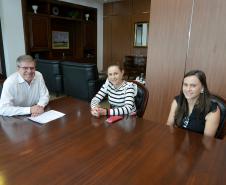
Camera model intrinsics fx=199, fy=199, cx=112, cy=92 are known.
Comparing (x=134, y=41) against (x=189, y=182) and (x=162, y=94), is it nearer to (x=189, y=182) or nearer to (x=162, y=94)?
(x=162, y=94)

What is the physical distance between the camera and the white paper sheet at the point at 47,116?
1481mm

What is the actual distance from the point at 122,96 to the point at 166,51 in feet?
3.46

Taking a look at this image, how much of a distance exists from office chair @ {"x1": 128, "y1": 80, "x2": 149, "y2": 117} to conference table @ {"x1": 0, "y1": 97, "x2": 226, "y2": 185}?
0.35 metres

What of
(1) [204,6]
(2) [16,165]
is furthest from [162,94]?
(2) [16,165]

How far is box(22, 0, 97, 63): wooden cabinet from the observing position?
4980 mm

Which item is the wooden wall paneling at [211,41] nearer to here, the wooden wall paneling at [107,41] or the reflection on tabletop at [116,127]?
the reflection on tabletop at [116,127]

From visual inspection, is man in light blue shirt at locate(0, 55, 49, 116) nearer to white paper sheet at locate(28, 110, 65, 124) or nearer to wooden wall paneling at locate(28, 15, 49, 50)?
white paper sheet at locate(28, 110, 65, 124)

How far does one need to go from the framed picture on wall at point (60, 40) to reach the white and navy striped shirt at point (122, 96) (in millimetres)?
4294

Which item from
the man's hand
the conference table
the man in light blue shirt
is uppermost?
the man in light blue shirt

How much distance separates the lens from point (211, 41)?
2.22 meters

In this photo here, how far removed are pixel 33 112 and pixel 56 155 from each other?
66 cm

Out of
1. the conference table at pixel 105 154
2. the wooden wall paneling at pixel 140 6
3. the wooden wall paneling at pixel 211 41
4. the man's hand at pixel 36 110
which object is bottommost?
the conference table at pixel 105 154

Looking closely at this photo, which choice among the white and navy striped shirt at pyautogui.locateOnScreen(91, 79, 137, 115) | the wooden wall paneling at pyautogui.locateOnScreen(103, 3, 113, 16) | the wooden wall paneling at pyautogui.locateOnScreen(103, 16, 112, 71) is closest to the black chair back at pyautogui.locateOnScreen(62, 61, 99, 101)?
the white and navy striped shirt at pyautogui.locateOnScreen(91, 79, 137, 115)

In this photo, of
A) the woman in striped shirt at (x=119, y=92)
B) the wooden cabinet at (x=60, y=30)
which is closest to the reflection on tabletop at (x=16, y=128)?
the woman in striped shirt at (x=119, y=92)
